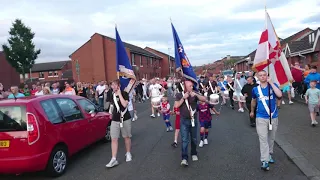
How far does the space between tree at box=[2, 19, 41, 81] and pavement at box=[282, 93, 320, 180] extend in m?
47.5

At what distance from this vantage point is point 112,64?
1852 inches

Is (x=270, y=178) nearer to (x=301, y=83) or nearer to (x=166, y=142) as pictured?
(x=166, y=142)

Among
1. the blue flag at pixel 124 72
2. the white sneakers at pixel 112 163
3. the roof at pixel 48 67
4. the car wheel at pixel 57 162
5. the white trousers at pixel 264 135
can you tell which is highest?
the roof at pixel 48 67

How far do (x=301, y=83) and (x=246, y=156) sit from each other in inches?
486

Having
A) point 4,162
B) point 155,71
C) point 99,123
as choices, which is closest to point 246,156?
point 99,123

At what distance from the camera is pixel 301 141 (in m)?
7.39

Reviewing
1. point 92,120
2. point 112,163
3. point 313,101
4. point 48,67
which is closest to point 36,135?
point 112,163

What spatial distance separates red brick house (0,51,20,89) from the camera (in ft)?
151

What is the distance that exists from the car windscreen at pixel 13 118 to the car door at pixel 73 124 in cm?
86

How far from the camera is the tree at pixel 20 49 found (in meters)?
49.5

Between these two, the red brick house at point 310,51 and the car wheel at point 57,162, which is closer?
the car wheel at point 57,162

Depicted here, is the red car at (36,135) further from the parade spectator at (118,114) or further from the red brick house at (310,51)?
the red brick house at (310,51)

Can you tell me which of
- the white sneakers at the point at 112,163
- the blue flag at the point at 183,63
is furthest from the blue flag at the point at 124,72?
the white sneakers at the point at 112,163

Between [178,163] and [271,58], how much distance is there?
2825 millimetres
